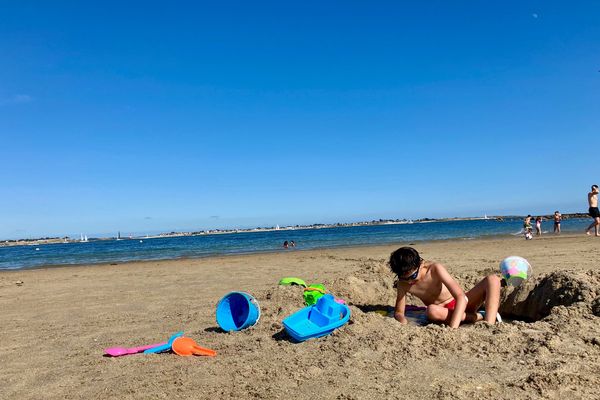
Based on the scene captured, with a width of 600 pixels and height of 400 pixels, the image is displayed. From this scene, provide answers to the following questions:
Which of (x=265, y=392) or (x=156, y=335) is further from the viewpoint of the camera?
(x=156, y=335)

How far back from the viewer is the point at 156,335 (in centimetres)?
521

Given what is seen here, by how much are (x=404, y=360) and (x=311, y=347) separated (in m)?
0.86

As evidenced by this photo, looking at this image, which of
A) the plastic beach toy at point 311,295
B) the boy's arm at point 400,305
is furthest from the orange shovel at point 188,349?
the boy's arm at point 400,305

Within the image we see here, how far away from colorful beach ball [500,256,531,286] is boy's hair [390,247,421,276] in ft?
5.54

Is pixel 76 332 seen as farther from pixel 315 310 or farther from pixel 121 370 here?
pixel 315 310

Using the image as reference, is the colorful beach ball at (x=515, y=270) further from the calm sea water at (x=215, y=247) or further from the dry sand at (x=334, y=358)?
the calm sea water at (x=215, y=247)

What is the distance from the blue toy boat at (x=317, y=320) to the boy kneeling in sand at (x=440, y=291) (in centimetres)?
77

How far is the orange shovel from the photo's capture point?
4.12m

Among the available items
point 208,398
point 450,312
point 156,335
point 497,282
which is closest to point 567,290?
point 497,282

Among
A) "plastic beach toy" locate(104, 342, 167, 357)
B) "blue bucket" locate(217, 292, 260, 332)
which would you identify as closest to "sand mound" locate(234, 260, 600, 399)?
"blue bucket" locate(217, 292, 260, 332)

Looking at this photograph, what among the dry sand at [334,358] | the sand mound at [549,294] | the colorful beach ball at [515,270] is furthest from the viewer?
the colorful beach ball at [515,270]

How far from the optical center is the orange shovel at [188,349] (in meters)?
4.12

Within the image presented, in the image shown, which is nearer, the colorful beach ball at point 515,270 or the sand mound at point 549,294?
the sand mound at point 549,294

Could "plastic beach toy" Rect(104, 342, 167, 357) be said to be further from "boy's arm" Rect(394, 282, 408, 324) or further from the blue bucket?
"boy's arm" Rect(394, 282, 408, 324)
